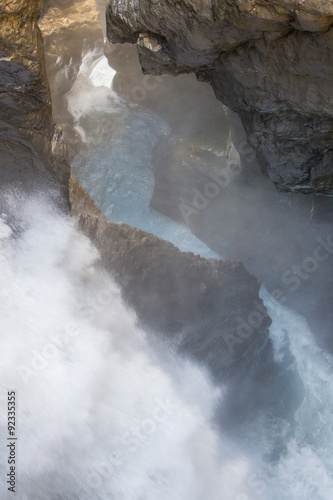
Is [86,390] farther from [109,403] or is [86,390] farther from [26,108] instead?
[26,108]

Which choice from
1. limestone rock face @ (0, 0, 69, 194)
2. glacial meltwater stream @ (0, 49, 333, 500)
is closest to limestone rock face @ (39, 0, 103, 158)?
limestone rock face @ (0, 0, 69, 194)

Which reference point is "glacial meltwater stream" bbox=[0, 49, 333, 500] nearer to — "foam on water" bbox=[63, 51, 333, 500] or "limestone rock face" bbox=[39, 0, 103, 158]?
"foam on water" bbox=[63, 51, 333, 500]

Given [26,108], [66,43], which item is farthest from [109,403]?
[66,43]

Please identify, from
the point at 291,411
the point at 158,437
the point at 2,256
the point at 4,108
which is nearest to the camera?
the point at 4,108

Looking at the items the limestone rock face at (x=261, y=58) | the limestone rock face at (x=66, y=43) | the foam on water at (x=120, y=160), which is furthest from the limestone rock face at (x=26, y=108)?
the limestone rock face at (x=66, y=43)

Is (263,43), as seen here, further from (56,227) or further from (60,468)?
(60,468)

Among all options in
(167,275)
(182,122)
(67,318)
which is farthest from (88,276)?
(182,122)
